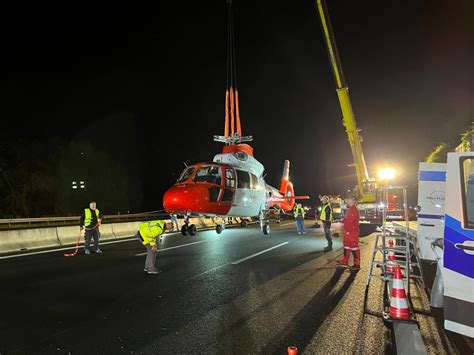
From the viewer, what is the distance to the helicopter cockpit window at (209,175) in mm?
11380

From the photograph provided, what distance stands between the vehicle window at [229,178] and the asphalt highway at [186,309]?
280 cm

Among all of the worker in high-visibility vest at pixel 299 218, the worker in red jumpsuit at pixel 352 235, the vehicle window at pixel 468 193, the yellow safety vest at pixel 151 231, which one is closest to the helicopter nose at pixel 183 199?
the yellow safety vest at pixel 151 231

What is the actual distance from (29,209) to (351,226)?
4196 centimetres

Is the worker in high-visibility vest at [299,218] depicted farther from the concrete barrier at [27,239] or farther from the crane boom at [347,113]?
the concrete barrier at [27,239]

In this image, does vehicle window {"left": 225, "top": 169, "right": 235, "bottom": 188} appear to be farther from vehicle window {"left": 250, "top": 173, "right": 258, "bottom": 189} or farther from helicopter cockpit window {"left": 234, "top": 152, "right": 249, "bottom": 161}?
vehicle window {"left": 250, "top": 173, "right": 258, "bottom": 189}

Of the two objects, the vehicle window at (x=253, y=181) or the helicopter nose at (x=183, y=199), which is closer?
the helicopter nose at (x=183, y=199)

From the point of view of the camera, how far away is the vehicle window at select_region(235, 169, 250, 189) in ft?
41.0

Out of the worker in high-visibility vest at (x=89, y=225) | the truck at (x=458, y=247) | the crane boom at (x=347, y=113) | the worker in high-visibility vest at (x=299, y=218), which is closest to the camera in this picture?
the truck at (x=458, y=247)

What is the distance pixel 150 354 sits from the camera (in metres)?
3.98

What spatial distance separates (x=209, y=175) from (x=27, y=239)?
7.93 m

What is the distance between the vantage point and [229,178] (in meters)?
12.1

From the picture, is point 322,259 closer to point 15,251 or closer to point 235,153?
point 235,153

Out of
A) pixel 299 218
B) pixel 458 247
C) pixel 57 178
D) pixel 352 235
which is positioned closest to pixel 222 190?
pixel 352 235

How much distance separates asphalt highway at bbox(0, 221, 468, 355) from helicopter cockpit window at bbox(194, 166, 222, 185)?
259 cm
